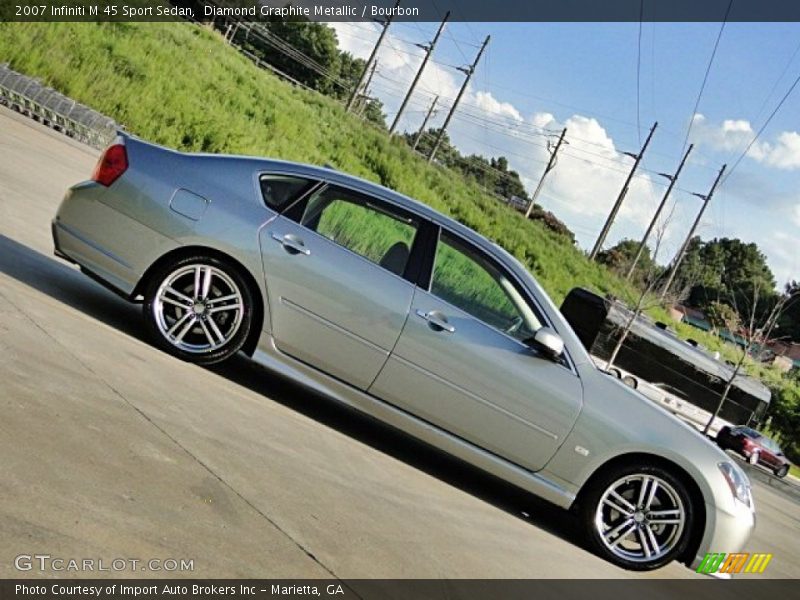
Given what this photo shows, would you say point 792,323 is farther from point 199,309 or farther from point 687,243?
point 199,309

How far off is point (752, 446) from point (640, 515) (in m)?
28.1

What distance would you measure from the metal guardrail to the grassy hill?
3.67 ft

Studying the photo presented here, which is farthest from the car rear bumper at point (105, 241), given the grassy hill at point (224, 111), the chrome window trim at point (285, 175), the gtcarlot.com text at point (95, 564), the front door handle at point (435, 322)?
the grassy hill at point (224, 111)

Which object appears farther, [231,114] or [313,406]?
[231,114]

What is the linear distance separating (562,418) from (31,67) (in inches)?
677

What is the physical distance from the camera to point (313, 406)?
661 cm

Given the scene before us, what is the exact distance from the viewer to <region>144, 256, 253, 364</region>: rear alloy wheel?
19.5 feet

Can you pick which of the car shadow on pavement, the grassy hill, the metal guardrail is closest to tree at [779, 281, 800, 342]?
the grassy hill

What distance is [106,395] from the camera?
4.57 metres

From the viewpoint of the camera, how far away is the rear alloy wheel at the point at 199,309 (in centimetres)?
594

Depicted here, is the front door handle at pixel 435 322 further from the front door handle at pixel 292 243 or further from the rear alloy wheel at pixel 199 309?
the rear alloy wheel at pixel 199 309

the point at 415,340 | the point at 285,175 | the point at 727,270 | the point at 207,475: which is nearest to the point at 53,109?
the point at 285,175
